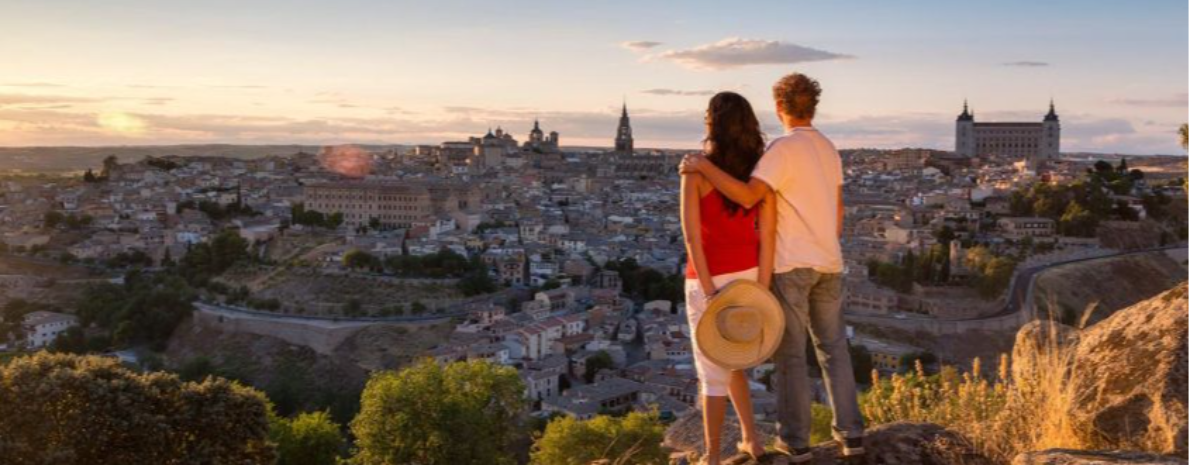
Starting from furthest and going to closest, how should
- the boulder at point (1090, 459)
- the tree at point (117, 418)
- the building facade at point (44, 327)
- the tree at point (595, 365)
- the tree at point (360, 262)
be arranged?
the tree at point (360, 262) → the building facade at point (44, 327) → the tree at point (595, 365) → the tree at point (117, 418) → the boulder at point (1090, 459)

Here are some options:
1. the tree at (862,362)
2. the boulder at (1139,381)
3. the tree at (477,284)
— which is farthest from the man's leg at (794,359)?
the tree at (477,284)

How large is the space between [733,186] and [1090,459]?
3.87 ft

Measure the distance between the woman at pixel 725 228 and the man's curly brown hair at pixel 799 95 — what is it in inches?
4.9

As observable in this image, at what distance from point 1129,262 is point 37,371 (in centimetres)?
3349

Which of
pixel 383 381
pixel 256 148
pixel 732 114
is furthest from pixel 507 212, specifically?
pixel 256 148

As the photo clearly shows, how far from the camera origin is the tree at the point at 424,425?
406 inches

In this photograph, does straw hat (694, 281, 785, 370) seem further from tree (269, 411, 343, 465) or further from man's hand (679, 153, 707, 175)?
tree (269, 411, 343, 465)

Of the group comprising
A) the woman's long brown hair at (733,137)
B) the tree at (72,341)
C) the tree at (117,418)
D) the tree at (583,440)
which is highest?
the woman's long brown hair at (733,137)

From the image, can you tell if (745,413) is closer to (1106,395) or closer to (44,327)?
(1106,395)

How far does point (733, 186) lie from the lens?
2.88 metres

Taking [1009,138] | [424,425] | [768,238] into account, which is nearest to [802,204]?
[768,238]

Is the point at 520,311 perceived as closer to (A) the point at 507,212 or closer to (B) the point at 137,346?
(B) the point at 137,346

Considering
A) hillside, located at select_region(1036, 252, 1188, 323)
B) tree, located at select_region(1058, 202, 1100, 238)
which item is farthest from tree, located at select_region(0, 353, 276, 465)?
tree, located at select_region(1058, 202, 1100, 238)

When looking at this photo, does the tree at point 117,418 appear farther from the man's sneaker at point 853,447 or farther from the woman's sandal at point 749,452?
the man's sneaker at point 853,447
